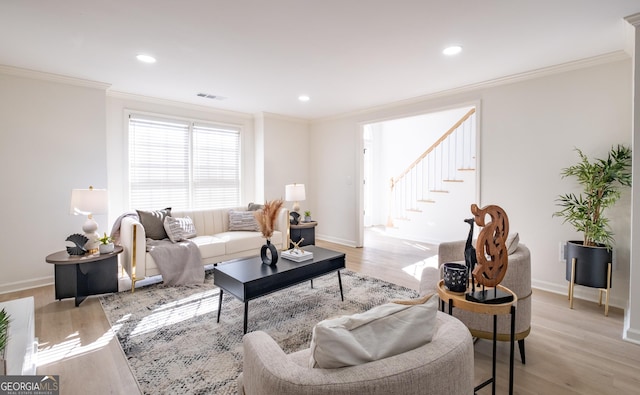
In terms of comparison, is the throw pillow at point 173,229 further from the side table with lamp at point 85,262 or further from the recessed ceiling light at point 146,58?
the recessed ceiling light at point 146,58

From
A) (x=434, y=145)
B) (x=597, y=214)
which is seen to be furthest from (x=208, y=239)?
(x=434, y=145)

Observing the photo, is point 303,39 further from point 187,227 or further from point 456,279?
point 187,227

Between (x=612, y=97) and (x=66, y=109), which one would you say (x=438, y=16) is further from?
(x=66, y=109)

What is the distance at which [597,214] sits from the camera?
10.1ft

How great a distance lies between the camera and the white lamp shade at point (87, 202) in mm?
3363

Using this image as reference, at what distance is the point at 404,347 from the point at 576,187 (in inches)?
141

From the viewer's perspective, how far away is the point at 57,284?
3.18 meters

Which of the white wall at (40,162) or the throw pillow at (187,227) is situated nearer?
the white wall at (40,162)

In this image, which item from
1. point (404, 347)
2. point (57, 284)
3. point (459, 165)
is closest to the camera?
point (404, 347)

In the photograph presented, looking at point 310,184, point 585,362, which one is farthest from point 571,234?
point 310,184

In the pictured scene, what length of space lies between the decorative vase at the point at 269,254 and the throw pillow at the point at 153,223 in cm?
193

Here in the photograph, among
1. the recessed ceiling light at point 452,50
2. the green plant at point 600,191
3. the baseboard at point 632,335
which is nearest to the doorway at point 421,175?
the recessed ceiling light at point 452,50

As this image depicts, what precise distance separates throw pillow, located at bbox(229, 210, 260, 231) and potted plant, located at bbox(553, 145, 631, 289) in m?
4.01

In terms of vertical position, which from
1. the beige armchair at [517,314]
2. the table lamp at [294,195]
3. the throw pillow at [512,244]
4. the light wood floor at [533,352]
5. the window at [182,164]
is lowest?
the light wood floor at [533,352]
